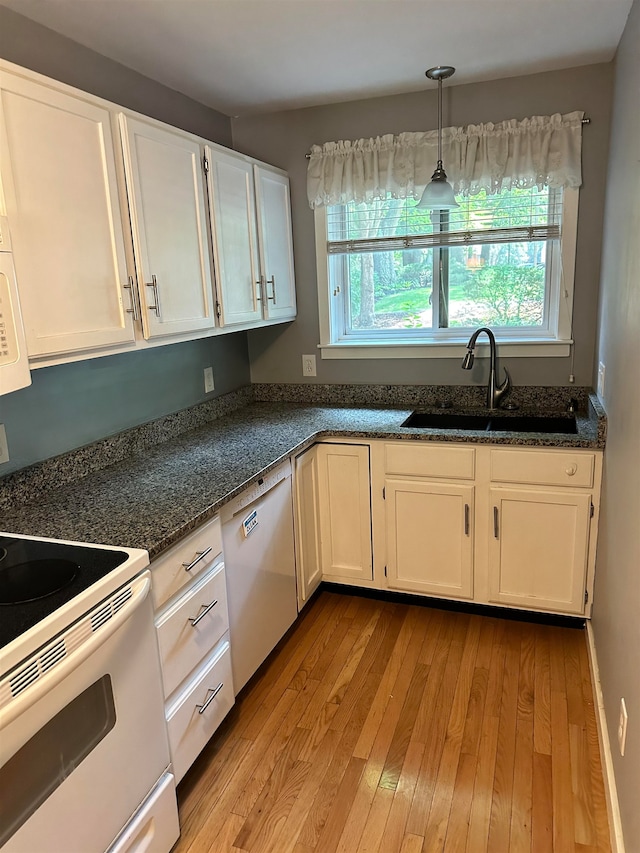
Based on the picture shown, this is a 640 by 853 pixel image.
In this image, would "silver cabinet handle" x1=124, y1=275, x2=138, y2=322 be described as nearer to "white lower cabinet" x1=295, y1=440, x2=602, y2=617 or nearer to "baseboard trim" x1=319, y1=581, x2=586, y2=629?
"white lower cabinet" x1=295, y1=440, x2=602, y2=617

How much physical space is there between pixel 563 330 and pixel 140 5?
213cm

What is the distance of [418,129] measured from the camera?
9.27 feet

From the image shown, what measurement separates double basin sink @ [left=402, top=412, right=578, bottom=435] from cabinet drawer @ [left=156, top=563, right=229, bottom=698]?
122 cm

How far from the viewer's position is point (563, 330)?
2.79 meters

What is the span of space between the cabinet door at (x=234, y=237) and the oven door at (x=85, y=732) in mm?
1445

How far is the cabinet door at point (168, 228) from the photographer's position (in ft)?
6.47

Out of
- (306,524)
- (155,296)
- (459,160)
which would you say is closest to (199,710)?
(306,524)

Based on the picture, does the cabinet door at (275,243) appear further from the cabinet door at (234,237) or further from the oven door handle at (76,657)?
the oven door handle at (76,657)

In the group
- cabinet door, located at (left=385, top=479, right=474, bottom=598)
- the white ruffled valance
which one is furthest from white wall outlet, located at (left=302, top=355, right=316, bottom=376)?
cabinet door, located at (left=385, top=479, right=474, bottom=598)

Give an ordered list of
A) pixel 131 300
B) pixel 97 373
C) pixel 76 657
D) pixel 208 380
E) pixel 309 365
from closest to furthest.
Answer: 1. pixel 76 657
2. pixel 131 300
3. pixel 97 373
4. pixel 208 380
5. pixel 309 365

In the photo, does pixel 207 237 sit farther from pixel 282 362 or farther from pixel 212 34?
pixel 282 362

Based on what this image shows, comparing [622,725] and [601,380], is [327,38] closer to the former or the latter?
[601,380]

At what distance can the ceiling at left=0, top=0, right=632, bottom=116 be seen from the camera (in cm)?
190

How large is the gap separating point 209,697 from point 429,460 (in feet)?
4.21
